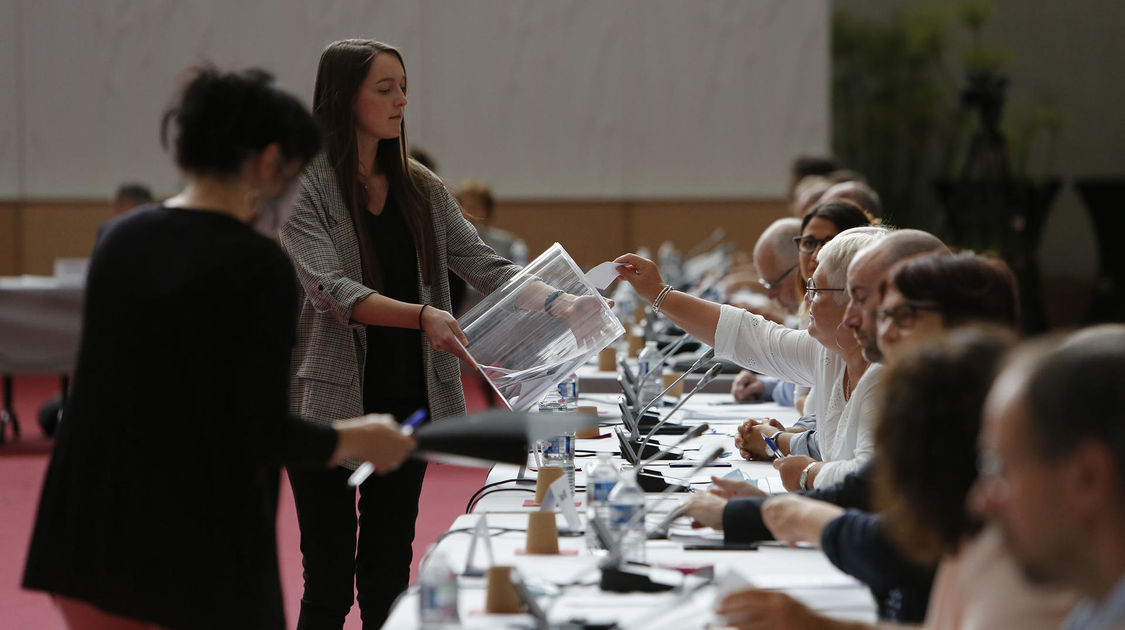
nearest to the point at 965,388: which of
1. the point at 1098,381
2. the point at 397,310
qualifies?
the point at 1098,381

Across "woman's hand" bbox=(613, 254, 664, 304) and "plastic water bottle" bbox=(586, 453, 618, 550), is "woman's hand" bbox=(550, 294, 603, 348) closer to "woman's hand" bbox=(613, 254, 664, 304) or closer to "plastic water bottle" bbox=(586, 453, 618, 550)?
"woman's hand" bbox=(613, 254, 664, 304)

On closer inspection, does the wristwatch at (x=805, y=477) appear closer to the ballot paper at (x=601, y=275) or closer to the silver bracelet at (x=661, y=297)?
the ballot paper at (x=601, y=275)

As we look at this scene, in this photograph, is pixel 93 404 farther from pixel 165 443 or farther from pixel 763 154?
pixel 763 154

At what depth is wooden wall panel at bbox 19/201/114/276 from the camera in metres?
9.62

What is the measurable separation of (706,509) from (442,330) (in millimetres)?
736

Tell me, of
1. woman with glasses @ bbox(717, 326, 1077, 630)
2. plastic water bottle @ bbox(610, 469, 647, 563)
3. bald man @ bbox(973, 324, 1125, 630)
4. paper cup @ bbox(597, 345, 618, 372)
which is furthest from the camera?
paper cup @ bbox(597, 345, 618, 372)

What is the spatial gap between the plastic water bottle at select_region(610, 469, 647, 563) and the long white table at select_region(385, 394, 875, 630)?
0.11 ft

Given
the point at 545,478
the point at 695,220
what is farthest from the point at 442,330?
the point at 695,220

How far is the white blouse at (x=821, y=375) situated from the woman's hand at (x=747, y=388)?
0.71 meters

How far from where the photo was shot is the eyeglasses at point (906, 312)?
1.61 meters

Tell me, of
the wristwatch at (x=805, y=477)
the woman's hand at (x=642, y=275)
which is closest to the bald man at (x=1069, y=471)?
the wristwatch at (x=805, y=477)

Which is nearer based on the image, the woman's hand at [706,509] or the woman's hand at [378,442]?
the woman's hand at [378,442]

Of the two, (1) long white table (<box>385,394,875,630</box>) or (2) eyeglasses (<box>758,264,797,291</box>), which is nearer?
(1) long white table (<box>385,394,875,630</box>)

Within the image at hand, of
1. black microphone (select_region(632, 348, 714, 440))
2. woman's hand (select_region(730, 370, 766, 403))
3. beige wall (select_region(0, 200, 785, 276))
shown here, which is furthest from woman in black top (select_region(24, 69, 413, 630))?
beige wall (select_region(0, 200, 785, 276))
